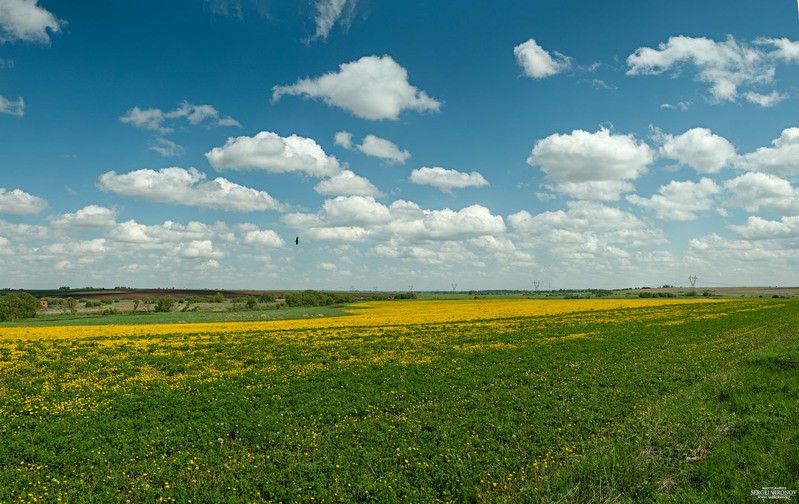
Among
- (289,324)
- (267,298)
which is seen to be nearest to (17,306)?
(267,298)

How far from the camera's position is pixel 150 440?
13086 mm

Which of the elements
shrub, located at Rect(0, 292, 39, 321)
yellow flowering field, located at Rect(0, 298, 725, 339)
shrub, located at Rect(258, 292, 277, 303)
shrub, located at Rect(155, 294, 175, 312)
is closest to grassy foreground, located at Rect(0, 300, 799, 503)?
yellow flowering field, located at Rect(0, 298, 725, 339)

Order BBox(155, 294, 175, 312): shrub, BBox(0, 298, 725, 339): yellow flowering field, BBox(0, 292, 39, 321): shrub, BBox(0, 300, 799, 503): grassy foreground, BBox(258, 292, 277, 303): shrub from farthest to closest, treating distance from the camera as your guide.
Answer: BBox(258, 292, 277, 303): shrub
BBox(155, 294, 175, 312): shrub
BBox(0, 292, 39, 321): shrub
BBox(0, 298, 725, 339): yellow flowering field
BBox(0, 300, 799, 503): grassy foreground

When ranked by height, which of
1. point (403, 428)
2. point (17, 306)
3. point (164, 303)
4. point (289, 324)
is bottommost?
point (289, 324)

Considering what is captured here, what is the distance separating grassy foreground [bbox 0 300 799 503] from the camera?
33.7ft

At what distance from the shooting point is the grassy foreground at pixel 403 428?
10.3 meters

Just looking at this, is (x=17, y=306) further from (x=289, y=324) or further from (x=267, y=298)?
(x=289, y=324)

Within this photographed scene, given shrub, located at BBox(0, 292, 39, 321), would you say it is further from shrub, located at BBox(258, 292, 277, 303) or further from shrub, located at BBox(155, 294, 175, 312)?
shrub, located at BBox(258, 292, 277, 303)

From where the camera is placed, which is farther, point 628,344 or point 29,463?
point 628,344

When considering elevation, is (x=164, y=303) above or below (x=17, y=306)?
below

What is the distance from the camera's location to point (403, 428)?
1395cm

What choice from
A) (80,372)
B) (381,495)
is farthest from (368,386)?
(80,372)

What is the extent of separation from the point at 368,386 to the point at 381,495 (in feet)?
30.1

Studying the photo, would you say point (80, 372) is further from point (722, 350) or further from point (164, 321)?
point (164, 321)
